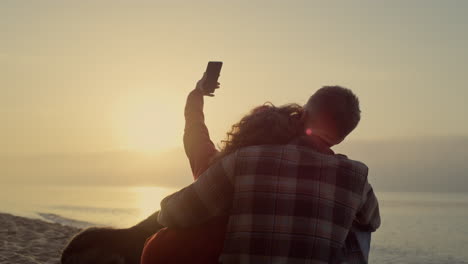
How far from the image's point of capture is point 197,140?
3184 mm

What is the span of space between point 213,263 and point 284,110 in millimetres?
876

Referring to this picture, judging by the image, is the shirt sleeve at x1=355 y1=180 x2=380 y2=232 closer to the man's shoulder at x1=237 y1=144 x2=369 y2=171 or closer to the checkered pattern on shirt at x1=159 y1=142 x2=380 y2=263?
the checkered pattern on shirt at x1=159 y1=142 x2=380 y2=263

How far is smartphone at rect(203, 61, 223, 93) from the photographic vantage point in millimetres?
3535

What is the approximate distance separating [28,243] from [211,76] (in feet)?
19.7

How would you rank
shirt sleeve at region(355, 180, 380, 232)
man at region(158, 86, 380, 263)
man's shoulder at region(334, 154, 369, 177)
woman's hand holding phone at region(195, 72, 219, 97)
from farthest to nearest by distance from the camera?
1. woman's hand holding phone at region(195, 72, 219, 97)
2. shirt sleeve at region(355, 180, 380, 232)
3. man's shoulder at region(334, 154, 369, 177)
4. man at region(158, 86, 380, 263)

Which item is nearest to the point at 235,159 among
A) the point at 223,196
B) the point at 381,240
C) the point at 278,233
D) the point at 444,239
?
the point at 223,196

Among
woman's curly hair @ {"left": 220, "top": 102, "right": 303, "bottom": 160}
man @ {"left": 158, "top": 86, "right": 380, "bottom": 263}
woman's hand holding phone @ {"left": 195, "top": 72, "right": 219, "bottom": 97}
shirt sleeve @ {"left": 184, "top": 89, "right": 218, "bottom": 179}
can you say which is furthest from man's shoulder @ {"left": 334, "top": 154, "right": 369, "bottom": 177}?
woman's hand holding phone @ {"left": 195, "top": 72, "right": 219, "bottom": 97}

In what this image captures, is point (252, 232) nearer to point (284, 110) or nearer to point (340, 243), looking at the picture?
point (340, 243)

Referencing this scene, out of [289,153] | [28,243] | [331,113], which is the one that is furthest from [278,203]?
A: [28,243]

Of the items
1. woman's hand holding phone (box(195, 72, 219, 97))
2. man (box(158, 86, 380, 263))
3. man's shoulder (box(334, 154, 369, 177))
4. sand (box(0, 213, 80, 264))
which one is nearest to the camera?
man (box(158, 86, 380, 263))

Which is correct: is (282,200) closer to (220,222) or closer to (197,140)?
(220,222)

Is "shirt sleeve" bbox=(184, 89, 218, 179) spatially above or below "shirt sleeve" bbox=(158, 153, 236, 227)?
above

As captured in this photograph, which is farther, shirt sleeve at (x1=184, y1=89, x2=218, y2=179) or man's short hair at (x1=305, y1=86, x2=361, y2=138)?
shirt sleeve at (x1=184, y1=89, x2=218, y2=179)

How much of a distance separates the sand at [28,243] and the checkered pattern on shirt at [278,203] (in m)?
4.46
